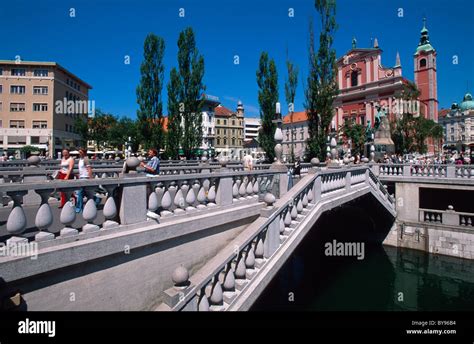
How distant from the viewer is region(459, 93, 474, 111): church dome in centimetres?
8756

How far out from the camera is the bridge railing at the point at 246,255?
366 centimetres

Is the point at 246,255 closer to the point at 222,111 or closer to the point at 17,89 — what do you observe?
the point at 17,89

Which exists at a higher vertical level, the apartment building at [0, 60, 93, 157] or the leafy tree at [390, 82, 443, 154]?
the apartment building at [0, 60, 93, 157]

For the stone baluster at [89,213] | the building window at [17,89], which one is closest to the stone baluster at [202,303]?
the stone baluster at [89,213]

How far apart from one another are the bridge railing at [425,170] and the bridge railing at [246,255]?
10172 millimetres

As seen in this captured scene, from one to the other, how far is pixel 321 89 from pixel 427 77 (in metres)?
53.7

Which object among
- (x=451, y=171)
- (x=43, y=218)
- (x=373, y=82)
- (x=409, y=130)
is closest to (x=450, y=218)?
(x=451, y=171)

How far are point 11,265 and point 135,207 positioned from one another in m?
1.56

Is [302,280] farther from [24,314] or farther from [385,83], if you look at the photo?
[385,83]

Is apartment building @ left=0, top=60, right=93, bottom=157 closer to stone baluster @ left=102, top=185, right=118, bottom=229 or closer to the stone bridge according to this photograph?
the stone bridge

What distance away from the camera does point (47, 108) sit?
4822 centimetres

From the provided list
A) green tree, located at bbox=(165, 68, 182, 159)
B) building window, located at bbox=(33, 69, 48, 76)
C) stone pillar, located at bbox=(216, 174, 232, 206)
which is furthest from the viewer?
building window, located at bbox=(33, 69, 48, 76)

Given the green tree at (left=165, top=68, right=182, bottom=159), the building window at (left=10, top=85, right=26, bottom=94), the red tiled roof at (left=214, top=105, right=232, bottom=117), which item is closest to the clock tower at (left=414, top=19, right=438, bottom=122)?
the red tiled roof at (left=214, top=105, right=232, bottom=117)

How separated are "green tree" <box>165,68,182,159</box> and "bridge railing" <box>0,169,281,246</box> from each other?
51.5ft
